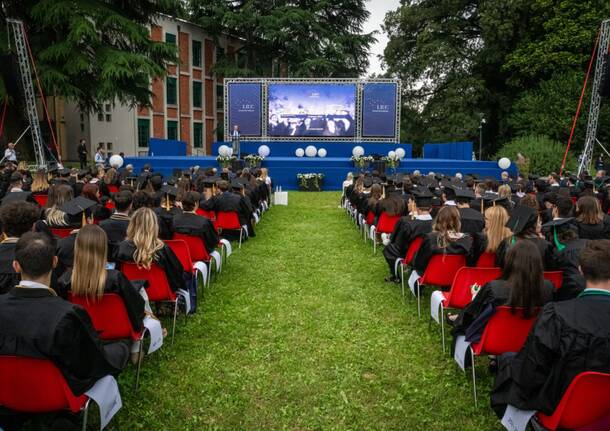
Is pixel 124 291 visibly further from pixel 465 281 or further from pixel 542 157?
→ pixel 542 157

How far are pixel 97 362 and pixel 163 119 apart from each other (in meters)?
→ 34.6

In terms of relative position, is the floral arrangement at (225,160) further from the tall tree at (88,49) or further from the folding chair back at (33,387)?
the folding chair back at (33,387)

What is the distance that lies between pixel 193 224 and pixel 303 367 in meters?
2.76

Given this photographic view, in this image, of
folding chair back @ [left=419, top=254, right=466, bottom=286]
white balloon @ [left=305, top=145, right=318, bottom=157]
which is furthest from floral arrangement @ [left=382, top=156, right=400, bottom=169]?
folding chair back @ [left=419, top=254, right=466, bottom=286]

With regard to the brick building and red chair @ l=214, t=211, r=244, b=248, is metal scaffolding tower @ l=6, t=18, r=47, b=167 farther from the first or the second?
the brick building

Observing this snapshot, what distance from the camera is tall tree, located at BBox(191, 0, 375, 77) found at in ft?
114

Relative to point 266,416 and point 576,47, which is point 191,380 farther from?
point 576,47

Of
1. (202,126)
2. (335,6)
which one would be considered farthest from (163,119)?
(335,6)

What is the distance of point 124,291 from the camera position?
12.0 feet

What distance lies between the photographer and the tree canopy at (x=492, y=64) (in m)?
26.5

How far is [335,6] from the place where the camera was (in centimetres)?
3700

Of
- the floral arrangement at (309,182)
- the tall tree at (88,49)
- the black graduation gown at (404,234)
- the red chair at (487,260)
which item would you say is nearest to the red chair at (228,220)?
the black graduation gown at (404,234)

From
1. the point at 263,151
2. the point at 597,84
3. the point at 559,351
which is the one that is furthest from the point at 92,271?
the point at 263,151

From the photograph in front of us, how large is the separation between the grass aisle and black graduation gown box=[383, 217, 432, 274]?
52 centimetres
